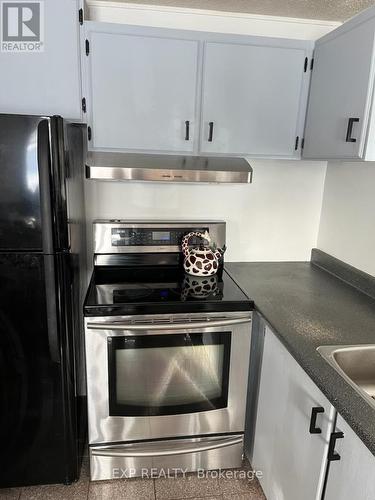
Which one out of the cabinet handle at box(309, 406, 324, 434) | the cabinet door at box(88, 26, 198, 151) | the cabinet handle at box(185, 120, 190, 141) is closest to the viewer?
the cabinet handle at box(309, 406, 324, 434)

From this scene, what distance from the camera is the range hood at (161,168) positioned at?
1.77 meters

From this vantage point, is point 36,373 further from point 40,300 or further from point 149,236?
point 149,236

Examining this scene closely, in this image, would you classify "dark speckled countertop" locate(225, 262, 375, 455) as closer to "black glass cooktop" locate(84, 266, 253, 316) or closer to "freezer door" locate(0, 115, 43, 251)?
"black glass cooktop" locate(84, 266, 253, 316)

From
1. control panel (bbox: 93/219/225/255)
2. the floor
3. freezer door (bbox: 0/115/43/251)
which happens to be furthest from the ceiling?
the floor

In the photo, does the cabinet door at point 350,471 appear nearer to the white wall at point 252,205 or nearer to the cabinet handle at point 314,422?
the cabinet handle at point 314,422

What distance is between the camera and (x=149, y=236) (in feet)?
7.16

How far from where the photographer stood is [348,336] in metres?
1.51

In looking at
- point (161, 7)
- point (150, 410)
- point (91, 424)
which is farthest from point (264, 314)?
point (161, 7)

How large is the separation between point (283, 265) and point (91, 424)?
145 centimetres

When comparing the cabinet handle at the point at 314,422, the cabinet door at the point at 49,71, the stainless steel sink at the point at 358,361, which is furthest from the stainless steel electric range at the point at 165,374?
the cabinet door at the point at 49,71

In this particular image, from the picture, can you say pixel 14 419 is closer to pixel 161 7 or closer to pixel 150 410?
pixel 150 410

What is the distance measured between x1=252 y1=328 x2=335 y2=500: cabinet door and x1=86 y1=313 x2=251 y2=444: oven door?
0.16m

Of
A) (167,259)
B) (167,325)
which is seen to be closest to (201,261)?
(167,259)

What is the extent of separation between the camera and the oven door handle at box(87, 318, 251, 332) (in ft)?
5.53
